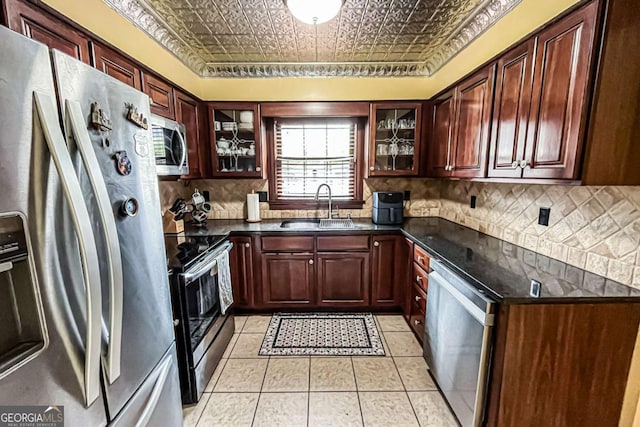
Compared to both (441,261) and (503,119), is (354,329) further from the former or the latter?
(503,119)

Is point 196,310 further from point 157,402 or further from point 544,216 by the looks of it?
point 544,216

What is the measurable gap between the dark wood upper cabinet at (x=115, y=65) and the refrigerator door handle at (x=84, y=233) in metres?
0.99

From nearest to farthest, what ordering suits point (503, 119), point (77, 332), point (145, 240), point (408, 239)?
1. point (77, 332)
2. point (145, 240)
3. point (503, 119)
4. point (408, 239)

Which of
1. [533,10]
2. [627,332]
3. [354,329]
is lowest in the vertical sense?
[354,329]

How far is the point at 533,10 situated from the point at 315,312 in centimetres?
295

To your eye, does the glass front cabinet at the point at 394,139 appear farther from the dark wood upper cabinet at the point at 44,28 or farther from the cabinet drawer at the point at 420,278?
the dark wood upper cabinet at the point at 44,28

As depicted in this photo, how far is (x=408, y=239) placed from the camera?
255cm

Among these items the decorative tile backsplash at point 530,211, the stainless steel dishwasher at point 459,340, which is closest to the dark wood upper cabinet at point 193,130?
the decorative tile backsplash at point 530,211

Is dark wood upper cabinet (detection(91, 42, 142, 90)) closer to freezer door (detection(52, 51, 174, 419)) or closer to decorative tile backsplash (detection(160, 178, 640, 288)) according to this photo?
freezer door (detection(52, 51, 174, 419))

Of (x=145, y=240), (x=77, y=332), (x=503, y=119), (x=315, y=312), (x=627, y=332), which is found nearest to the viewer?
(x=77, y=332)

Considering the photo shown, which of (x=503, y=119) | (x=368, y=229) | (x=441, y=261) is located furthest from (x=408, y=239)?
(x=503, y=119)

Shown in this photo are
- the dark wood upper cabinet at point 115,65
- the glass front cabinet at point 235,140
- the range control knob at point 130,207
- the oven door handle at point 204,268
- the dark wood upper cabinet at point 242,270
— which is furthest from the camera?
the glass front cabinet at point 235,140

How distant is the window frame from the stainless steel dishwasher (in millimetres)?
1489

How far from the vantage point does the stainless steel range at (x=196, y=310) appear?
5.52 feet
